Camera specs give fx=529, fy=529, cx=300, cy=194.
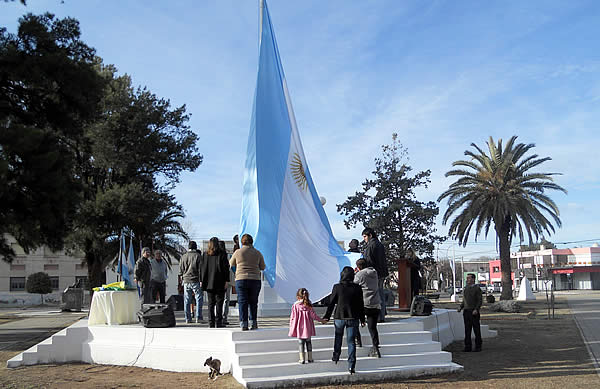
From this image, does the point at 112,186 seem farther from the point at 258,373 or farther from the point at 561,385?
the point at 561,385

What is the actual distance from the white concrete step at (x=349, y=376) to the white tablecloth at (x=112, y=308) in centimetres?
495

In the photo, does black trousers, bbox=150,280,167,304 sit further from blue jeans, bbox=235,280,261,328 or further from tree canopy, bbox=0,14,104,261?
blue jeans, bbox=235,280,261,328

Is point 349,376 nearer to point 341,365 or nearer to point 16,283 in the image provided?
point 341,365

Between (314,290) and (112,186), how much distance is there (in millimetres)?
21321

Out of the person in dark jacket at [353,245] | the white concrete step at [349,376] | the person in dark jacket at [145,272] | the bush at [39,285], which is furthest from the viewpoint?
the bush at [39,285]

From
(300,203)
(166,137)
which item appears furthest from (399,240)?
(300,203)

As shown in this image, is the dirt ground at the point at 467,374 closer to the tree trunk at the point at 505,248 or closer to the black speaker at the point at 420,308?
the black speaker at the point at 420,308

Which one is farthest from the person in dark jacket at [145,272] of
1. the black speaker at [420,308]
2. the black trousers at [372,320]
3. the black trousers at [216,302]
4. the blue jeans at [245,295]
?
the black speaker at [420,308]

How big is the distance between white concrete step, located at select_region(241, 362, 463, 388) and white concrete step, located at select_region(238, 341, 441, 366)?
42 cm

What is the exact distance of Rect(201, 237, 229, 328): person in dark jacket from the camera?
10.5 meters

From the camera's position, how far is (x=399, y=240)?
2988 cm

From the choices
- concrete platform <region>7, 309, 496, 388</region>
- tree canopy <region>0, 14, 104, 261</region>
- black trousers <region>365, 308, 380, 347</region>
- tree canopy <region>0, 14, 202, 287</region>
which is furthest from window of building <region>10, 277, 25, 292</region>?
black trousers <region>365, 308, 380, 347</region>

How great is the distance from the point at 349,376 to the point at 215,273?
324cm

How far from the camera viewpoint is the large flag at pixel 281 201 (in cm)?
1226
